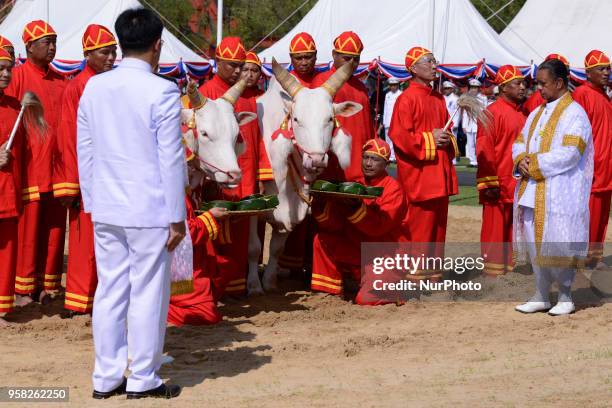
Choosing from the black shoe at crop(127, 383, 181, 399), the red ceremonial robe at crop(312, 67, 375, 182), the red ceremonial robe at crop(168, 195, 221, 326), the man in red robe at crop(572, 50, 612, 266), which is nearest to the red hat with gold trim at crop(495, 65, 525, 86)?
the man in red robe at crop(572, 50, 612, 266)

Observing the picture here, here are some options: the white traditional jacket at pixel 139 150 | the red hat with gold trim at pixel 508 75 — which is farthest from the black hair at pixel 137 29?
the red hat with gold trim at pixel 508 75

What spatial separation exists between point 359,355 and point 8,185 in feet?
9.71

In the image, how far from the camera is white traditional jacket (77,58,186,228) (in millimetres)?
5391

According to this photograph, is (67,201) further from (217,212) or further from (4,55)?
(217,212)

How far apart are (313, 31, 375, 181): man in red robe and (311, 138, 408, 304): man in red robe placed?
6.0 inches

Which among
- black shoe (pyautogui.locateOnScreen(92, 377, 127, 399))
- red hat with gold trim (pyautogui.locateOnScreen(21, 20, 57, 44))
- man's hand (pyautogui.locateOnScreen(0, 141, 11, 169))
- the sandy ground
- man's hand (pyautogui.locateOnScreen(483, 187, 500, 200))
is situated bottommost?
the sandy ground

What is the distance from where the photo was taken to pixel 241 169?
840cm

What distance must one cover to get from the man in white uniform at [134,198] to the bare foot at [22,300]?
298 cm

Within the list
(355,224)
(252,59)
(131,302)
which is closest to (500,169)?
(355,224)

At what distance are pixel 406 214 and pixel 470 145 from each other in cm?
1592

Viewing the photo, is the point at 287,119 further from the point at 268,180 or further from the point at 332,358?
the point at 332,358

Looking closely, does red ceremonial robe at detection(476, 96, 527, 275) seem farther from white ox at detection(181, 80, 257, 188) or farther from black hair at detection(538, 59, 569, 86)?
white ox at detection(181, 80, 257, 188)

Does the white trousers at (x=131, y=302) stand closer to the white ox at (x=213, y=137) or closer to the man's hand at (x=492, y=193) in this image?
the white ox at (x=213, y=137)

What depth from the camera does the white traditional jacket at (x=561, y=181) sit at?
7.82m
